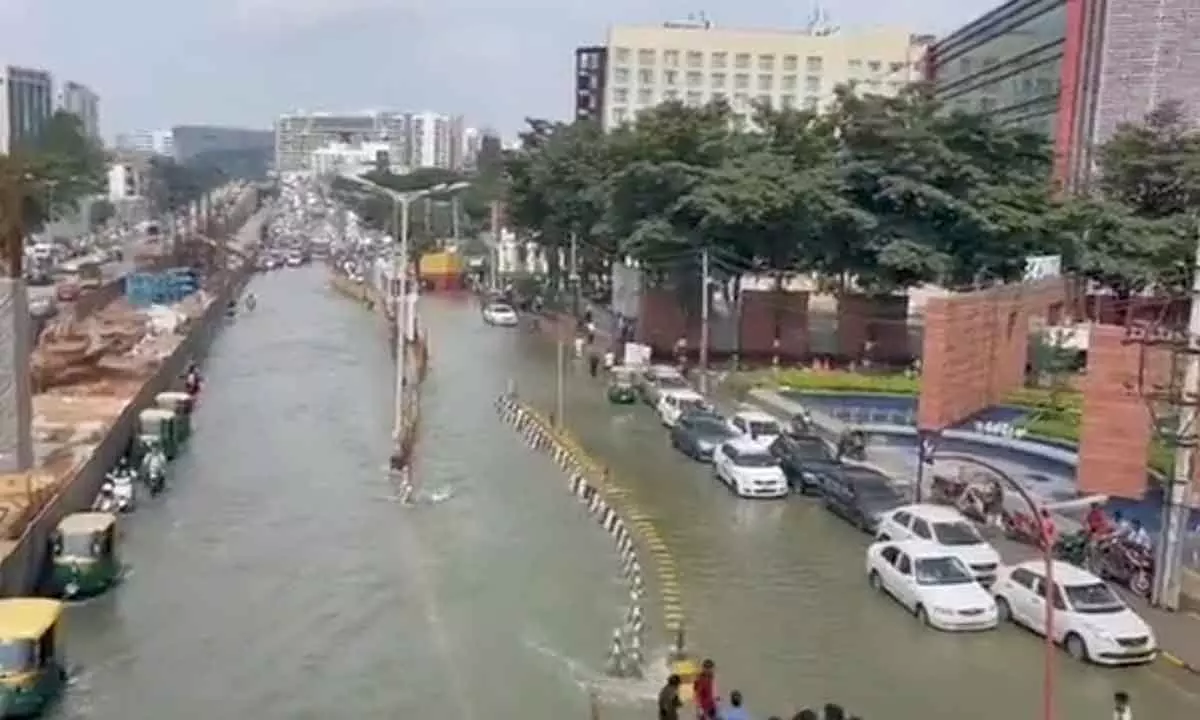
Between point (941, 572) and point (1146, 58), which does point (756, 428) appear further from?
point (1146, 58)

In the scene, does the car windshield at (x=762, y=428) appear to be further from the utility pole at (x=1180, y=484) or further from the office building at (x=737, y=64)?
the office building at (x=737, y=64)

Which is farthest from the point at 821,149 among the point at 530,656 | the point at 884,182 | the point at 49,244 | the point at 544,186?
the point at 49,244

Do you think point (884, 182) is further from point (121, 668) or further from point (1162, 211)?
point (121, 668)

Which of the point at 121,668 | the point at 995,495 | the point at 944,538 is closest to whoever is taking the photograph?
the point at 121,668

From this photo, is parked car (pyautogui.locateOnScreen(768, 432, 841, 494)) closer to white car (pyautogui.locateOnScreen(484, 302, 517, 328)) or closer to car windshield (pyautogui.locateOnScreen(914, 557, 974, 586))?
car windshield (pyautogui.locateOnScreen(914, 557, 974, 586))

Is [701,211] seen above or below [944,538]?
above

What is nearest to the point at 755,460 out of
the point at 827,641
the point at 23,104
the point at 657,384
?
the point at 827,641
